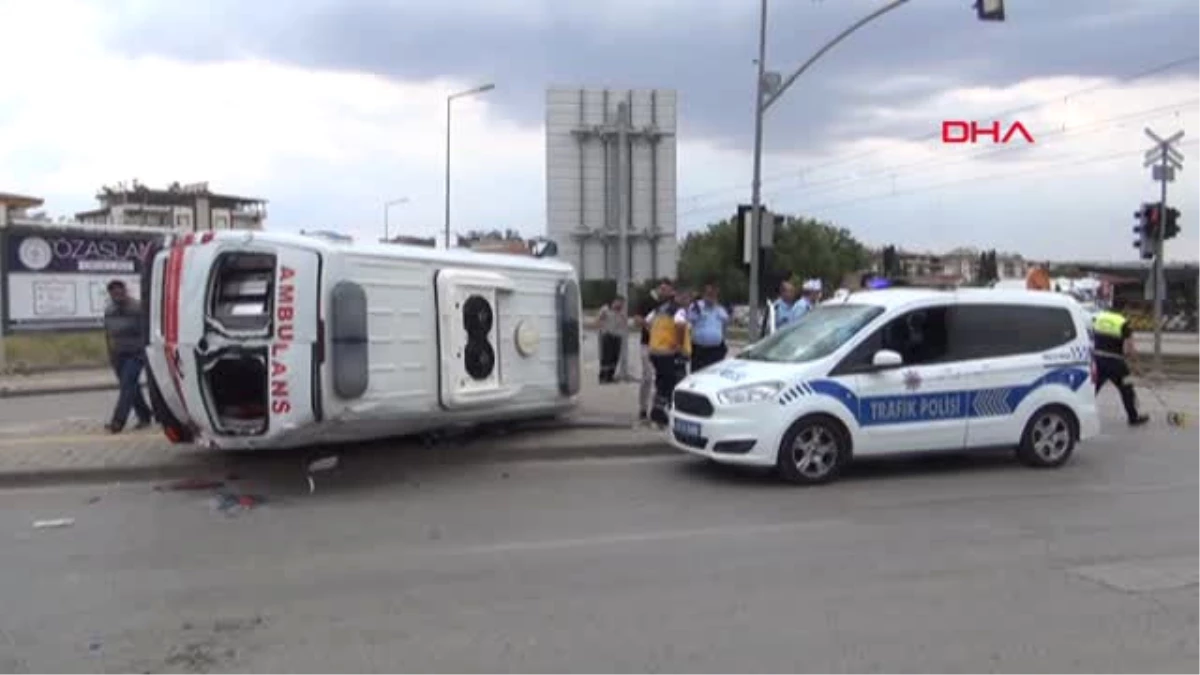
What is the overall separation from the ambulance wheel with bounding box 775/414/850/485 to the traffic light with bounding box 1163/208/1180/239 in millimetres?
18248

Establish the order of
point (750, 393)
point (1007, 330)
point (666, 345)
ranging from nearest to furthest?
point (750, 393) < point (1007, 330) < point (666, 345)

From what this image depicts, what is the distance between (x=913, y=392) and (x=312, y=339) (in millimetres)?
5317

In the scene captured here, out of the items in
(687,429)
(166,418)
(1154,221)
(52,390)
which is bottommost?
(52,390)

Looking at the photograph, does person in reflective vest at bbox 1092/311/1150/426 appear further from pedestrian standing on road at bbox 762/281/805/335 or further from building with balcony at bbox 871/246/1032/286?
building with balcony at bbox 871/246/1032/286

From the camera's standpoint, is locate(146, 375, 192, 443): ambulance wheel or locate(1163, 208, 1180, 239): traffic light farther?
locate(1163, 208, 1180, 239): traffic light

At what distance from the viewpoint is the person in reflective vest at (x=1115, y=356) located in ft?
47.9

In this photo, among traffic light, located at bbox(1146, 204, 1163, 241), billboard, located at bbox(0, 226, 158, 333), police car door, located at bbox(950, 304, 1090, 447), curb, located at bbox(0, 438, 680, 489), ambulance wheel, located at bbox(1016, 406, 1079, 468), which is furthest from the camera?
traffic light, located at bbox(1146, 204, 1163, 241)

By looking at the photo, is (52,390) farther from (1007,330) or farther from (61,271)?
(1007,330)

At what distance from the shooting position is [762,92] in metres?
19.3

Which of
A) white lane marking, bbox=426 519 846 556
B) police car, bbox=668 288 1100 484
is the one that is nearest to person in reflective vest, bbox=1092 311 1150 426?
police car, bbox=668 288 1100 484

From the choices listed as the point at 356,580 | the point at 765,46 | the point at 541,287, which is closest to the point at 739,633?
the point at 356,580

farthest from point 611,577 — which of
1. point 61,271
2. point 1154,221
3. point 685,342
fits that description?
point 1154,221

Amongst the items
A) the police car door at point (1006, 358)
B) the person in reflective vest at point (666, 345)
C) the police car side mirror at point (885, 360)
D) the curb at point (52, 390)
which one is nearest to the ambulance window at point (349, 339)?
the police car side mirror at point (885, 360)

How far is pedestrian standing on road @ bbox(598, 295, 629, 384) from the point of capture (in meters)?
→ 19.1
